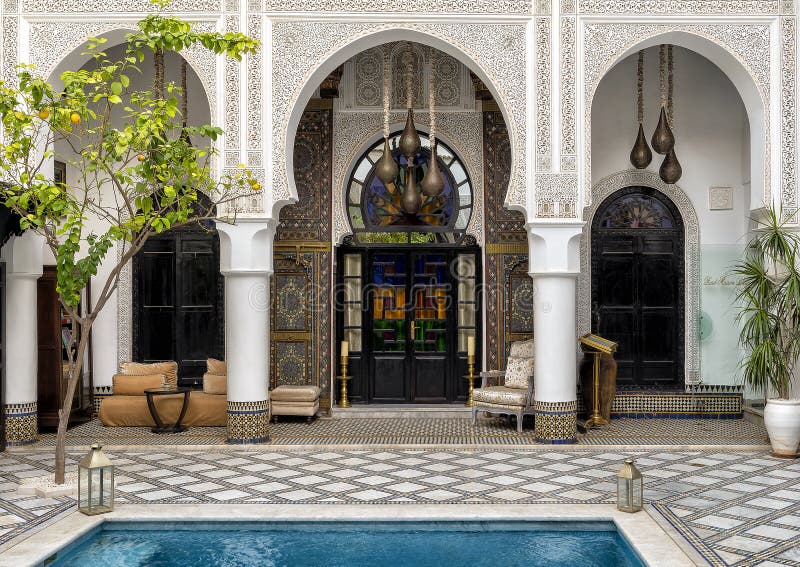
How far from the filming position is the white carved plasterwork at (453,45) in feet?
20.5

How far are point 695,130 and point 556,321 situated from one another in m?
2.82

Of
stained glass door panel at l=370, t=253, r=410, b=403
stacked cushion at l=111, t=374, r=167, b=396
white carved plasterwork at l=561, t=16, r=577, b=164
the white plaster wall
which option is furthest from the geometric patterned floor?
the white plaster wall

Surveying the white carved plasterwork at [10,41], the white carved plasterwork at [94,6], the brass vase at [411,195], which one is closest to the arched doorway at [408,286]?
the brass vase at [411,195]

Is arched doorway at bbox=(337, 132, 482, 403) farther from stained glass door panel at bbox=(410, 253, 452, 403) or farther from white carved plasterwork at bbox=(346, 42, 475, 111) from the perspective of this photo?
white carved plasterwork at bbox=(346, 42, 475, 111)

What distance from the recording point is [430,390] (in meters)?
8.02

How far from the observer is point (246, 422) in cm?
632

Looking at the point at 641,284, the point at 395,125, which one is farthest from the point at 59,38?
the point at 641,284

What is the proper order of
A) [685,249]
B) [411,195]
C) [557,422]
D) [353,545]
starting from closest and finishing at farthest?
1. [353,545]
2. [557,422]
3. [411,195]
4. [685,249]

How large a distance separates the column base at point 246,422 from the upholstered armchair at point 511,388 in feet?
6.42

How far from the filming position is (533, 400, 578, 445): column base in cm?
631

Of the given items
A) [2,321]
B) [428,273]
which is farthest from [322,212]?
[2,321]

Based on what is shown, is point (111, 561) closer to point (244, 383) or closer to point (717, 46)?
point (244, 383)

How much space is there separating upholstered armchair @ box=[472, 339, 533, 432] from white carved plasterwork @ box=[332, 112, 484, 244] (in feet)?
4.08

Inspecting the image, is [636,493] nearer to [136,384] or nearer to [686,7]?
[686,7]
